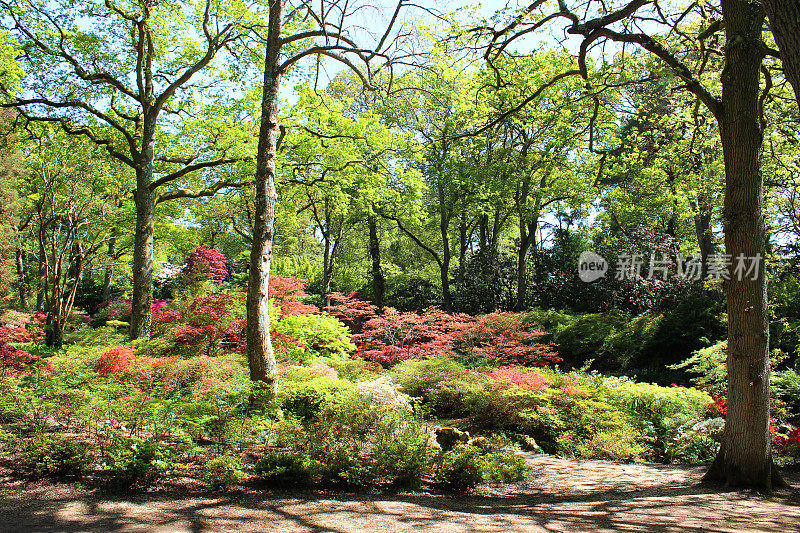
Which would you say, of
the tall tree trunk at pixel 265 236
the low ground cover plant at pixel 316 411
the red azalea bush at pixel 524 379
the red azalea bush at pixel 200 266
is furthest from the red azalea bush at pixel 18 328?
the red azalea bush at pixel 524 379

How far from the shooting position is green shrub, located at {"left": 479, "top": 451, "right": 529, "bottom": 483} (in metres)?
4.83

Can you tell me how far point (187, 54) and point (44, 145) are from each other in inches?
203

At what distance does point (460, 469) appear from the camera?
4613 millimetres

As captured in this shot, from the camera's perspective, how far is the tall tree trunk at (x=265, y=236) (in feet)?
19.4

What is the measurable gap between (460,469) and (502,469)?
0.59 metres

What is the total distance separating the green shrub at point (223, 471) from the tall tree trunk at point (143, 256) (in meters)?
7.42

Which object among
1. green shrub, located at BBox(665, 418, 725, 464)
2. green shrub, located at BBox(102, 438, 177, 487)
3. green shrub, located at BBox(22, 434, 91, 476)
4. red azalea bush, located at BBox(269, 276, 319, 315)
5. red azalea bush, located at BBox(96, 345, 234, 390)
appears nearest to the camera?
green shrub, located at BBox(102, 438, 177, 487)

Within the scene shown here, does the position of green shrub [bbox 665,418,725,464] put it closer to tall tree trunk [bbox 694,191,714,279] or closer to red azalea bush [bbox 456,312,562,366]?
red azalea bush [bbox 456,312,562,366]

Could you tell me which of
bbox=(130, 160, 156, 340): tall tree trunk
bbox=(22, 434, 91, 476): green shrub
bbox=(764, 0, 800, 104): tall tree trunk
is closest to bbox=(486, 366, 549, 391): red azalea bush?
bbox=(764, 0, 800, 104): tall tree trunk

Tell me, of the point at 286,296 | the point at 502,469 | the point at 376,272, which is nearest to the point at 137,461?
the point at 502,469

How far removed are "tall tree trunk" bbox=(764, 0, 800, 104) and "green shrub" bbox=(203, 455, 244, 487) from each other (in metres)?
4.58

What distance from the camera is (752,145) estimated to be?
4668 mm

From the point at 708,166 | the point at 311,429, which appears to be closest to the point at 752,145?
the point at 311,429

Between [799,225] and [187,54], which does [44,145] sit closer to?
[187,54]
